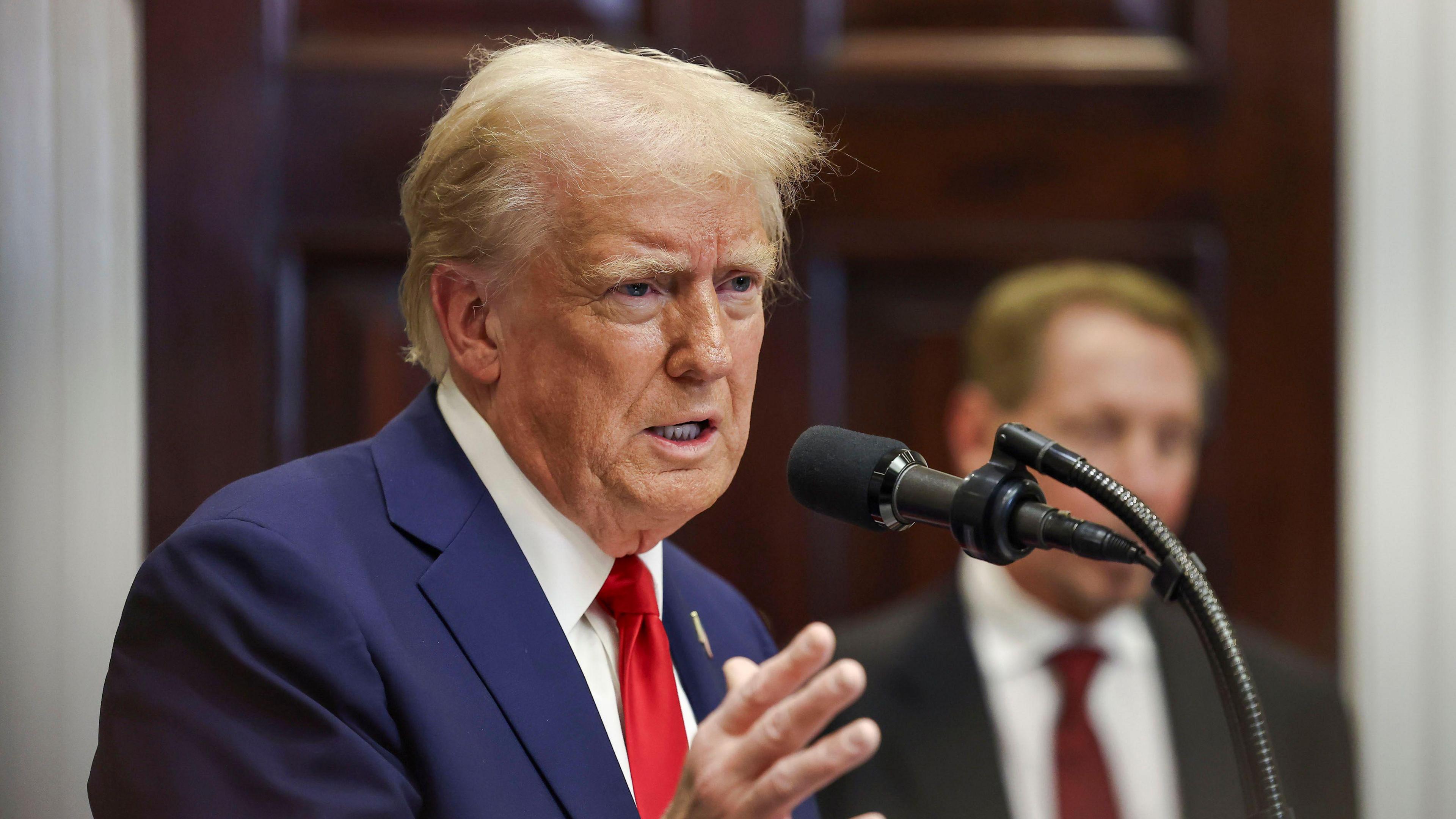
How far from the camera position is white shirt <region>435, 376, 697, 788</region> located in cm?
142

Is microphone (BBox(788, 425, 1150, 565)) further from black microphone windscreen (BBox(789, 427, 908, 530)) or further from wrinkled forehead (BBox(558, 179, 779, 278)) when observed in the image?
wrinkled forehead (BBox(558, 179, 779, 278))

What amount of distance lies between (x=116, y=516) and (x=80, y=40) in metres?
1.00

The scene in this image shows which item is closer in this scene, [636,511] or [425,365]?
[636,511]

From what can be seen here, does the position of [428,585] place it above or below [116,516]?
above

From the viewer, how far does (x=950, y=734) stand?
2506 millimetres

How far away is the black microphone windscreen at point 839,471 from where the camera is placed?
113cm

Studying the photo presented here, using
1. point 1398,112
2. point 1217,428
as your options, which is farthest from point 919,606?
point 1398,112

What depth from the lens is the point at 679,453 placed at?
4.58 ft

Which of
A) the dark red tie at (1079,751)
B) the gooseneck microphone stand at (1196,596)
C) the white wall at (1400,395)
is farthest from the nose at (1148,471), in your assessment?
the gooseneck microphone stand at (1196,596)

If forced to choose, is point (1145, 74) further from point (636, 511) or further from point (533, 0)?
point (636, 511)

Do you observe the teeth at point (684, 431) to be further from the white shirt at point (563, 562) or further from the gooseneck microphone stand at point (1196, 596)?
the gooseneck microphone stand at point (1196, 596)

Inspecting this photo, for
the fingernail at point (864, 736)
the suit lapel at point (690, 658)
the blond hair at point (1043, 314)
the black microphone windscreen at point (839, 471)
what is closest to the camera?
the fingernail at point (864, 736)

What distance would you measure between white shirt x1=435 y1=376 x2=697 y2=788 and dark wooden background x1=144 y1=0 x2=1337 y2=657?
154cm

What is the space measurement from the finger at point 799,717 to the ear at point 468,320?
1.93ft
